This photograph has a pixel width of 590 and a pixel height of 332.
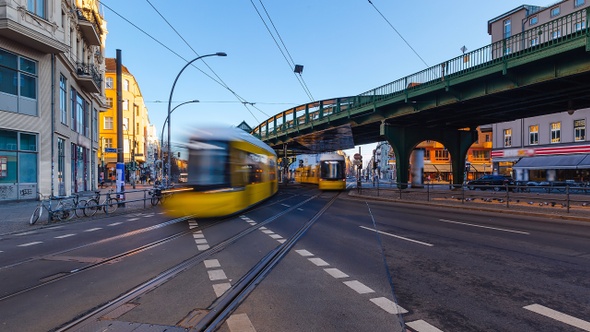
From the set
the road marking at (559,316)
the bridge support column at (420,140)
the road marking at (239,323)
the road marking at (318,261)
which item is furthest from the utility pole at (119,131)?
the bridge support column at (420,140)

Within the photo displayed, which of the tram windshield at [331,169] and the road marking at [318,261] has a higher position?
the tram windshield at [331,169]

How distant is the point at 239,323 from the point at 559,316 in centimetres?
353

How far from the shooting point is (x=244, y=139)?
15.1 metres

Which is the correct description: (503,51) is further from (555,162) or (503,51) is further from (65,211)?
(555,162)

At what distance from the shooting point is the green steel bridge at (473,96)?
54.5 feet

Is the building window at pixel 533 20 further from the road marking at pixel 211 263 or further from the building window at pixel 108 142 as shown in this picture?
the building window at pixel 108 142

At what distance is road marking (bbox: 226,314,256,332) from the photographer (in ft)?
12.8

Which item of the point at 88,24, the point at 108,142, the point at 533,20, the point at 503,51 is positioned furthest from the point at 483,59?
the point at 108,142

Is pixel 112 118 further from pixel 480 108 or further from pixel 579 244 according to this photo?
pixel 579 244

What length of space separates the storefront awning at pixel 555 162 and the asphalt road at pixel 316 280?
34105mm

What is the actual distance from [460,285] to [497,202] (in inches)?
684

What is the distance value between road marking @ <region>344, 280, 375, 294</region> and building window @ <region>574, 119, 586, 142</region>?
1757 inches

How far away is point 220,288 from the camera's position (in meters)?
5.28

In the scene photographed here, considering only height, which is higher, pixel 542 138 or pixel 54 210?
pixel 542 138
